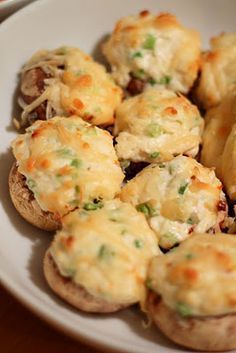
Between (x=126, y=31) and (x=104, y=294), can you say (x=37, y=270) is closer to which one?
(x=104, y=294)

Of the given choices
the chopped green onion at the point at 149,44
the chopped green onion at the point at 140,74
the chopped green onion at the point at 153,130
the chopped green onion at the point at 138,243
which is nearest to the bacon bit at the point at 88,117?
the chopped green onion at the point at 153,130

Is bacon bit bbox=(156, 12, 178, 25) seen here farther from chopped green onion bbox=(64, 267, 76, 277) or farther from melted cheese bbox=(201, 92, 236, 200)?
chopped green onion bbox=(64, 267, 76, 277)

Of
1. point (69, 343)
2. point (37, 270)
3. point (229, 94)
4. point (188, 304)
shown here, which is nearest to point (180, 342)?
point (188, 304)

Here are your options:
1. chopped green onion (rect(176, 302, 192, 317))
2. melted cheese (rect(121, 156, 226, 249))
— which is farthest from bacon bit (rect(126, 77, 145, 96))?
chopped green onion (rect(176, 302, 192, 317))

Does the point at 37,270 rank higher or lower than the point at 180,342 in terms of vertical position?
higher

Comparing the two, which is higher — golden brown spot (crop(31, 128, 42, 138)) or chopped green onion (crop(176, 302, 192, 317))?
golden brown spot (crop(31, 128, 42, 138))

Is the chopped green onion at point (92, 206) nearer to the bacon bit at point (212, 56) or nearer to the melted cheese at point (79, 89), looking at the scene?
the melted cheese at point (79, 89)
